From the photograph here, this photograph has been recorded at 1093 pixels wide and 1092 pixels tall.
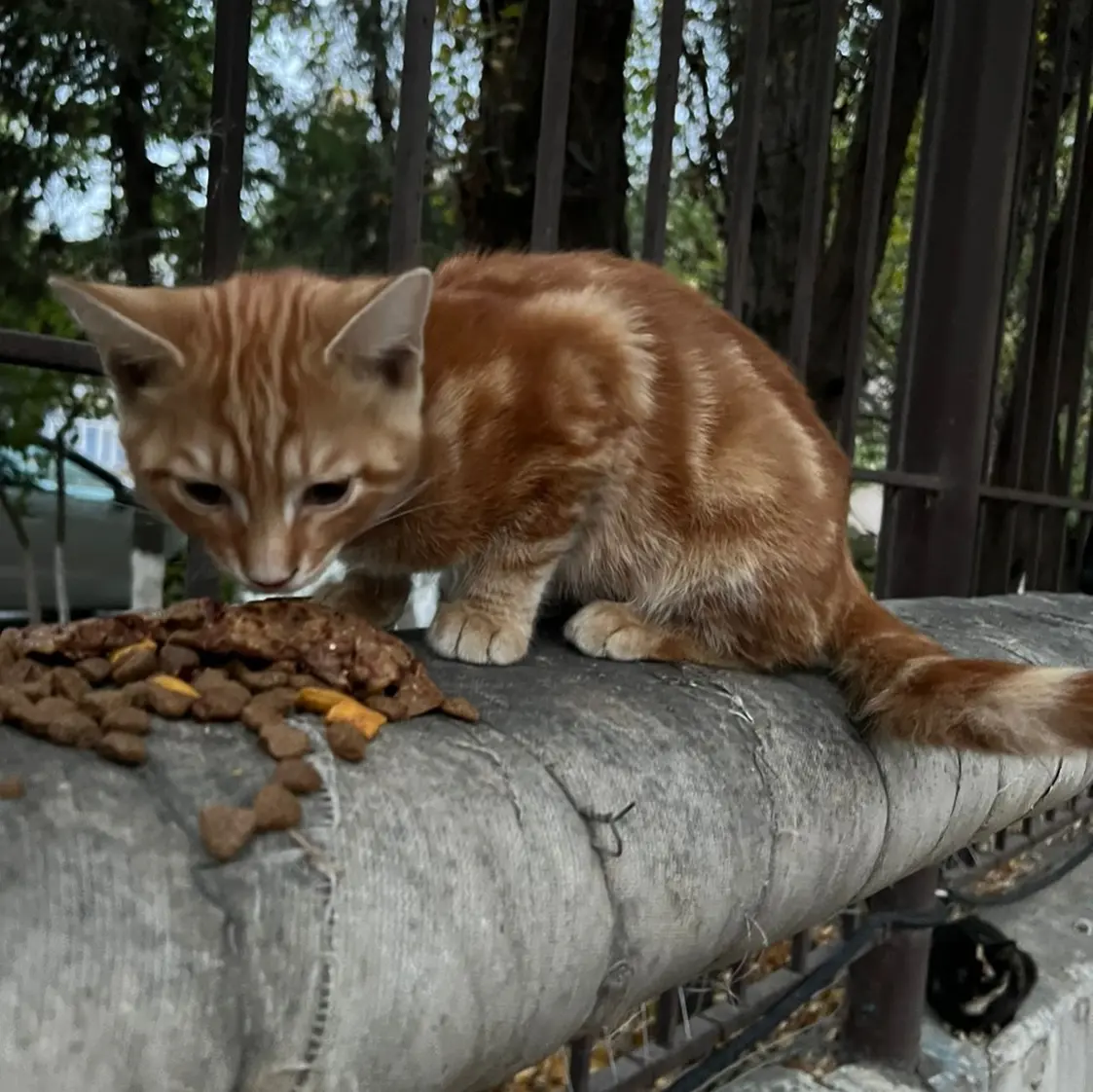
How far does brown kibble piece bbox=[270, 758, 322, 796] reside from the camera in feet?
1.50

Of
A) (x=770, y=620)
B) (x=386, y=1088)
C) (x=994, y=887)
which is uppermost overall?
(x=770, y=620)

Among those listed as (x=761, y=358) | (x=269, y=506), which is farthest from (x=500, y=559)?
(x=761, y=358)

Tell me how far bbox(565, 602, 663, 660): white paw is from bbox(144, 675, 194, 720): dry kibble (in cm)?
43

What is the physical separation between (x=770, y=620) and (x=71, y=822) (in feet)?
2.12

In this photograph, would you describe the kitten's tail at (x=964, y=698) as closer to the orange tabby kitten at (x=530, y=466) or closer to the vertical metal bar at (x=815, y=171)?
the orange tabby kitten at (x=530, y=466)

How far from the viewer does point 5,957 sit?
1.14ft

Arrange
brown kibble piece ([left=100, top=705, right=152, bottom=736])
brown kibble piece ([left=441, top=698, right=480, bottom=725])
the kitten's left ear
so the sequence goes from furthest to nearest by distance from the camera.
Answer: the kitten's left ear
brown kibble piece ([left=441, top=698, right=480, bottom=725])
brown kibble piece ([left=100, top=705, right=152, bottom=736])

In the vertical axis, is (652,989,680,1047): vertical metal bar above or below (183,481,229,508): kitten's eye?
below

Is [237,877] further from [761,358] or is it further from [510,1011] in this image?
[761,358]

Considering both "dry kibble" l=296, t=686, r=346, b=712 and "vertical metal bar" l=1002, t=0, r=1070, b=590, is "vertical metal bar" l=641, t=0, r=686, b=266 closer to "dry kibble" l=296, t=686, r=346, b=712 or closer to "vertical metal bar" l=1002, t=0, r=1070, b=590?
"dry kibble" l=296, t=686, r=346, b=712

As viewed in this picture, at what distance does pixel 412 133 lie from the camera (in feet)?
3.11

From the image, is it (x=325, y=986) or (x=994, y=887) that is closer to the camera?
(x=325, y=986)

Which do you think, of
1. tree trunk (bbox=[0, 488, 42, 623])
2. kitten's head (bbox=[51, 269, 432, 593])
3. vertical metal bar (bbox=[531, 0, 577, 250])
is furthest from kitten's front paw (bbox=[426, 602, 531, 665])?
tree trunk (bbox=[0, 488, 42, 623])

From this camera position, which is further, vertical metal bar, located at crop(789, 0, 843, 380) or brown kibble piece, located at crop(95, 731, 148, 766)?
vertical metal bar, located at crop(789, 0, 843, 380)
